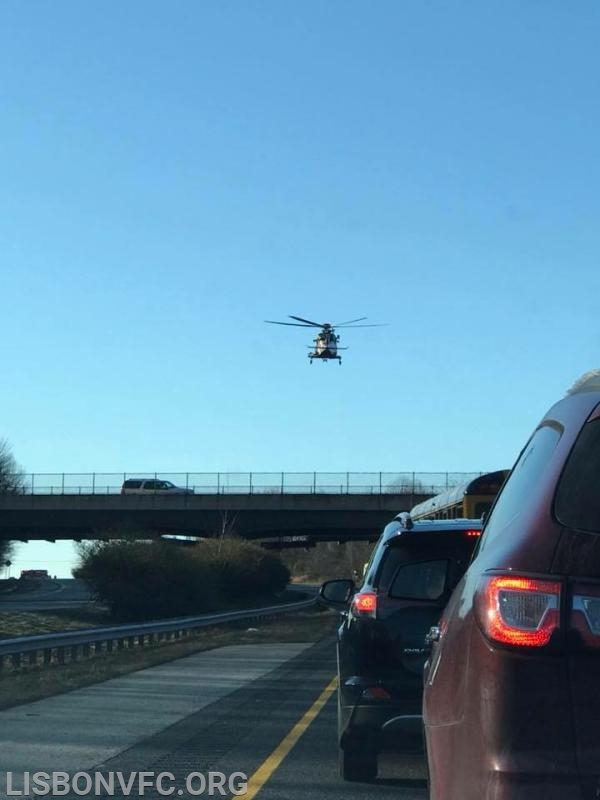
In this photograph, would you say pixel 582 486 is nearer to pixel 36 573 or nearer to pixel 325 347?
pixel 325 347

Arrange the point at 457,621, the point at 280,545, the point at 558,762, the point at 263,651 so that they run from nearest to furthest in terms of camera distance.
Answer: the point at 558,762 < the point at 457,621 < the point at 263,651 < the point at 280,545

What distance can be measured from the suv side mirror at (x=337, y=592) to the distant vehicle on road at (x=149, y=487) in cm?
6264

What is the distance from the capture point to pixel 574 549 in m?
3.42

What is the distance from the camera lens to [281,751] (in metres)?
10.6

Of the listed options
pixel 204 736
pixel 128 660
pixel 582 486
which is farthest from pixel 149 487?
pixel 582 486

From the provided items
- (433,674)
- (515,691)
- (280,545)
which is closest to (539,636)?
(515,691)

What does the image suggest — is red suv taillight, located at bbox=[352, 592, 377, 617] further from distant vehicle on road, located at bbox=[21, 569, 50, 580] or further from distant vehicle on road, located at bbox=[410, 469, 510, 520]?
distant vehicle on road, located at bbox=[21, 569, 50, 580]

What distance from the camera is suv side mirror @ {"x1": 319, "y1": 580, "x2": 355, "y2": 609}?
34.5ft

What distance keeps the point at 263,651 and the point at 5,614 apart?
1627cm

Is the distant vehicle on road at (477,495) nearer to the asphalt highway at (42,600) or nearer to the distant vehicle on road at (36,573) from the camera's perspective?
the asphalt highway at (42,600)

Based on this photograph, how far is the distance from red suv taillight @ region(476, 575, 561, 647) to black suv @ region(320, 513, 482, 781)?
4.84 meters

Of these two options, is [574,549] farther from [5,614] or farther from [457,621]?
[5,614]

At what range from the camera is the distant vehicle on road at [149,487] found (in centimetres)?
7312

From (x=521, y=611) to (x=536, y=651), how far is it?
127mm
